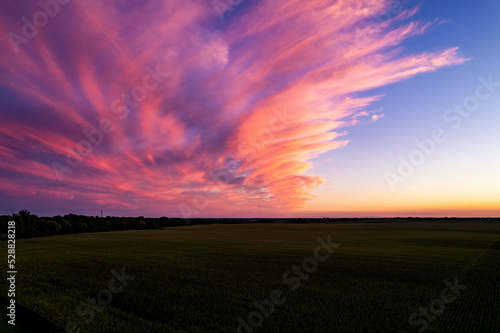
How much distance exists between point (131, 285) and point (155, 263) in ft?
34.5

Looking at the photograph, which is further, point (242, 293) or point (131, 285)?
point (131, 285)

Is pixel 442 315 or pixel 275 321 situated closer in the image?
pixel 275 321

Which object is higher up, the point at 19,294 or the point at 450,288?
the point at 19,294

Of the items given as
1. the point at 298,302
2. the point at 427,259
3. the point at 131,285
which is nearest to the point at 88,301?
the point at 131,285

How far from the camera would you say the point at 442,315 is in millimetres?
16766

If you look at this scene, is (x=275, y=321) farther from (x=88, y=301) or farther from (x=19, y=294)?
(x=19, y=294)

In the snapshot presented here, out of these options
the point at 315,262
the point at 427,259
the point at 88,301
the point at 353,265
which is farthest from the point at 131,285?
the point at 427,259

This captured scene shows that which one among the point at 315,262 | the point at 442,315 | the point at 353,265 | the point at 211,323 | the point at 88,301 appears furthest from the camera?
the point at 315,262

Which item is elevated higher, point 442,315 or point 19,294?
point 19,294

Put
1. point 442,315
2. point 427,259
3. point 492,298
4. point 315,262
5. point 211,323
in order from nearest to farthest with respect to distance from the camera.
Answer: point 211,323 < point 442,315 < point 492,298 < point 315,262 < point 427,259

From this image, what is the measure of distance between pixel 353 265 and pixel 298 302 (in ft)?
51.9

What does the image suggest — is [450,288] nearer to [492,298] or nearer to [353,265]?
[492,298]

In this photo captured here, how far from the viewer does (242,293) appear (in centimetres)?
2028

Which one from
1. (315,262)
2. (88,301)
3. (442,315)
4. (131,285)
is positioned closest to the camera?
(442,315)
